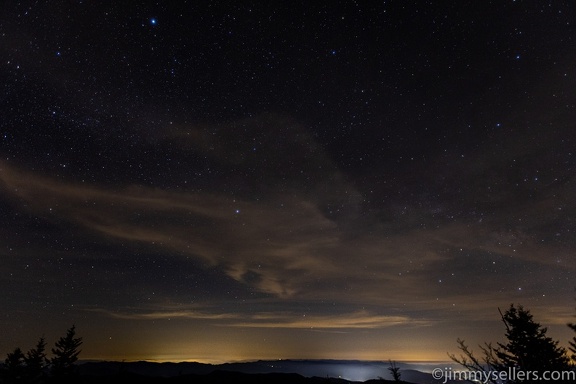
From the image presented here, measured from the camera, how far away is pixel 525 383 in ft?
28.1

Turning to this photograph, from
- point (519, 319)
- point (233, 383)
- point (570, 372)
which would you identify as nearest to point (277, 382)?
point (233, 383)

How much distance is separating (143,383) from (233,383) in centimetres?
3502

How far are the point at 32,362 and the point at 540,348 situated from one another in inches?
1866

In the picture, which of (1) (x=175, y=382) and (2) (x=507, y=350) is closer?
(2) (x=507, y=350)

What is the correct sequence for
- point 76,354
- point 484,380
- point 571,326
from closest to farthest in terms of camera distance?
point 484,380 → point 571,326 → point 76,354

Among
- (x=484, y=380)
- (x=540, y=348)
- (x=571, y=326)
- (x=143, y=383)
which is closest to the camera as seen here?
(x=484, y=380)

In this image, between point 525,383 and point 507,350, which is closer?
point 525,383

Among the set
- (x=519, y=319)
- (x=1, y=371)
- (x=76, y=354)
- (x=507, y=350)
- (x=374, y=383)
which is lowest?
(x=374, y=383)

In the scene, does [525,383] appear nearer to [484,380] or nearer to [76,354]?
[484,380]

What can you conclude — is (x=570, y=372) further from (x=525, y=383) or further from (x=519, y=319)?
(x=519, y=319)

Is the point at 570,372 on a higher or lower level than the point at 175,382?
higher

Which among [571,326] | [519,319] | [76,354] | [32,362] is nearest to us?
[571,326]

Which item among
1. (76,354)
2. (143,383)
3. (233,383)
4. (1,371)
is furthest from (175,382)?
(76,354)

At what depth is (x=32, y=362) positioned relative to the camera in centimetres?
3475
